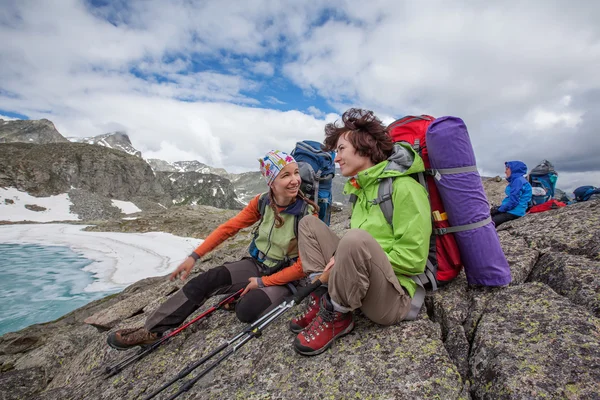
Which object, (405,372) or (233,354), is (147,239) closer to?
(233,354)

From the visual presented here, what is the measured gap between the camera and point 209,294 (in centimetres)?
525

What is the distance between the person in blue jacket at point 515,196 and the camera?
9.49 meters

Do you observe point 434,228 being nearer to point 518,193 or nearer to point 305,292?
point 305,292

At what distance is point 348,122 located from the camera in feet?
14.1

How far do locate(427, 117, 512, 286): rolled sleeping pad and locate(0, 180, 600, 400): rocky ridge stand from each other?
69 cm

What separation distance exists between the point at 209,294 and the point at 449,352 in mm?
3927

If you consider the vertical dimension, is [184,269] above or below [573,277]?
below

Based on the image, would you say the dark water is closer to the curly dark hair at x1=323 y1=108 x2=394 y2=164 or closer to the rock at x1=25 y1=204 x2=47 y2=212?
the curly dark hair at x1=323 y1=108 x2=394 y2=164

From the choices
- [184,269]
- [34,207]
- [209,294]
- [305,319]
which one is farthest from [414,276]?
[34,207]

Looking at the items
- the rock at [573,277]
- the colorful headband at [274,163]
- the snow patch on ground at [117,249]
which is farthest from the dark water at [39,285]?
the rock at [573,277]

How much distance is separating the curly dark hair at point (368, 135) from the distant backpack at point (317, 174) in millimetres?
1594

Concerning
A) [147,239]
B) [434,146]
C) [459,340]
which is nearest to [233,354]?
[459,340]

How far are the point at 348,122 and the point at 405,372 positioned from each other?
10.9 ft

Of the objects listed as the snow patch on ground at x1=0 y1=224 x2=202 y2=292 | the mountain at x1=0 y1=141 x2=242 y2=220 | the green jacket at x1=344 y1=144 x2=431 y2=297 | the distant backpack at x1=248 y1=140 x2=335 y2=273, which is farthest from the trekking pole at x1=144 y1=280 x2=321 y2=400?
the mountain at x1=0 y1=141 x2=242 y2=220
